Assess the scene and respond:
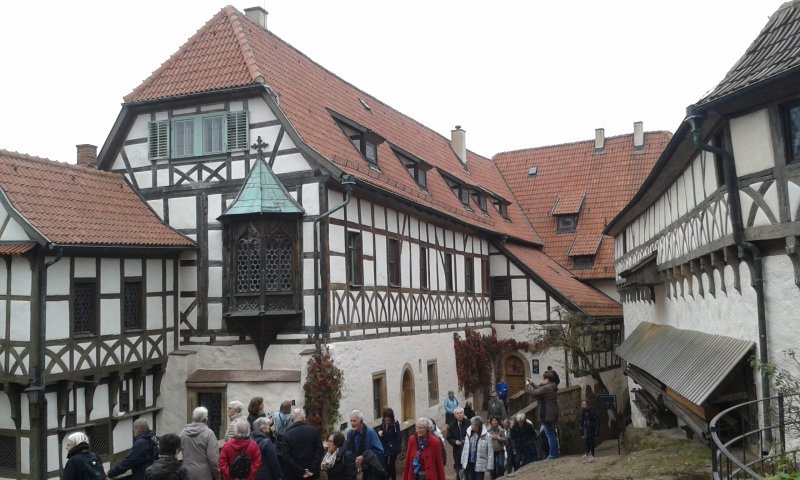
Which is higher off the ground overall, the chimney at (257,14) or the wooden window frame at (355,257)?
the chimney at (257,14)

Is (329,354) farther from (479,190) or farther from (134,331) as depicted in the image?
(479,190)

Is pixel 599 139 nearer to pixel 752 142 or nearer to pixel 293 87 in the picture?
pixel 293 87

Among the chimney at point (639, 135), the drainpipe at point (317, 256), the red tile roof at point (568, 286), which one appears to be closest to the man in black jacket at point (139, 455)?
the drainpipe at point (317, 256)

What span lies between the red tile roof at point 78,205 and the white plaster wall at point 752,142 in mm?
11713

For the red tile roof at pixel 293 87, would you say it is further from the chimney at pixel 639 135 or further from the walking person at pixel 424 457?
the chimney at pixel 639 135

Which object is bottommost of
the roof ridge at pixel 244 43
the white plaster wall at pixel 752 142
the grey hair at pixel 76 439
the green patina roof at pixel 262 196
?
the grey hair at pixel 76 439

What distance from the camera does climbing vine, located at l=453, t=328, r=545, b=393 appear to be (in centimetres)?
2530

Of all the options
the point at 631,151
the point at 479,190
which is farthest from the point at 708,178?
the point at 631,151

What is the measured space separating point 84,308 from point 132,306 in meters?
1.33

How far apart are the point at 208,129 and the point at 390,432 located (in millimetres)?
9074

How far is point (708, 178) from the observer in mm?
12453

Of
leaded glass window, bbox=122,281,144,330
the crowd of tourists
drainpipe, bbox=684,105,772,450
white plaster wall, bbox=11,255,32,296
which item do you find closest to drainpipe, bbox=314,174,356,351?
leaded glass window, bbox=122,281,144,330

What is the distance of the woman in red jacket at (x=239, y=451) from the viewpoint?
9.17 meters

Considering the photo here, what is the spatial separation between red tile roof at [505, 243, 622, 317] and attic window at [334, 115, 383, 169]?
383 inches
